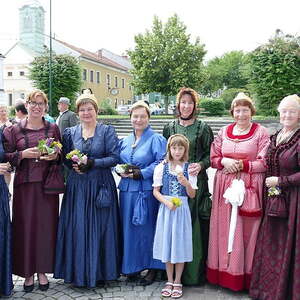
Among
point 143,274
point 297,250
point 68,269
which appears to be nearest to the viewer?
point 297,250

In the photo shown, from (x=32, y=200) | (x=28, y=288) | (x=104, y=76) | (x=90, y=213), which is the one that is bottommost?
(x=28, y=288)

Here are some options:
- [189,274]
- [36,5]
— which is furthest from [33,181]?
[36,5]

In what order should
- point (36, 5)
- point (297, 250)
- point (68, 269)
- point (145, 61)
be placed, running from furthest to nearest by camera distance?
point (36, 5), point (145, 61), point (68, 269), point (297, 250)

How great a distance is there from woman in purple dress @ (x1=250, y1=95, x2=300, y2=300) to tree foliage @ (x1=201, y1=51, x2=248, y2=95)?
6155 centimetres

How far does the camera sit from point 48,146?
148 inches

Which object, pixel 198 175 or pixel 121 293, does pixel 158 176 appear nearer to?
pixel 198 175

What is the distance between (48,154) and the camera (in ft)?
12.3

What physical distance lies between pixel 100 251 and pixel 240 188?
154 cm

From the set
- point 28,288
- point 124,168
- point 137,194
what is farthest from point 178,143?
point 28,288

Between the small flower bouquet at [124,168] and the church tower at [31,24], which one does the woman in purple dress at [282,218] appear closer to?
the small flower bouquet at [124,168]

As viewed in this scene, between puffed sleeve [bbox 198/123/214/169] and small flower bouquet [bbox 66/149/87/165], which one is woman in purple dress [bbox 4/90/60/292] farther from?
puffed sleeve [bbox 198/123/214/169]

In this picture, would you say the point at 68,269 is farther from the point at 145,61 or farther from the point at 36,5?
the point at 36,5

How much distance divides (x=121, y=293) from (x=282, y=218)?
1.74 metres

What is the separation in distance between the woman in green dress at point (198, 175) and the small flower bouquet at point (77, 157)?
1.05 m
